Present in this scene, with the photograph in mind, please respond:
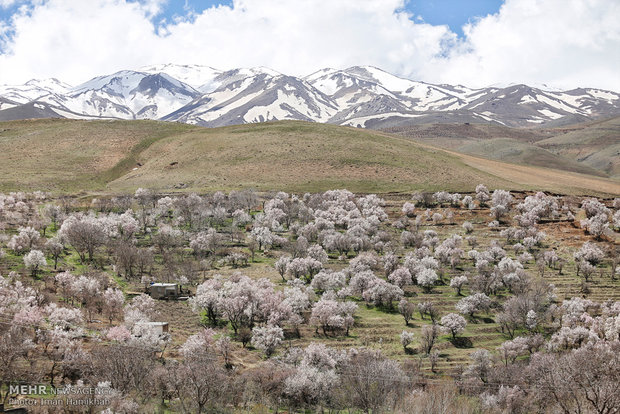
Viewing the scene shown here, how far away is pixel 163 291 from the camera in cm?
6191

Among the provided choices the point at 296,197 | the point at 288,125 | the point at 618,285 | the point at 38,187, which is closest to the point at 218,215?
the point at 296,197

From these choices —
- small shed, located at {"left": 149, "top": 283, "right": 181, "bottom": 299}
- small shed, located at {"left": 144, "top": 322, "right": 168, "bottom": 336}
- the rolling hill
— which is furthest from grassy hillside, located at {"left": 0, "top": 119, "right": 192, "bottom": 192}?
small shed, located at {"left": 144, "top": 322, "right": 168, "bottom": 336}

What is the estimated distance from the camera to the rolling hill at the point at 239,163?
417 feet

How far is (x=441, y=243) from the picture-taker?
89312 mm

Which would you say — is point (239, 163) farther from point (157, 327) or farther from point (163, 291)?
point (157, 327)

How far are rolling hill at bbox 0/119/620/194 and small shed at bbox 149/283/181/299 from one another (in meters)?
61.9

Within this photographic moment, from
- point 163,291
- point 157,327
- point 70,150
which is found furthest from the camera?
point 70,150

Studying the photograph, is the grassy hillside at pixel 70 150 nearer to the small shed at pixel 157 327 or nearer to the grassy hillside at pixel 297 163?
the grassy hillside at pixel 297 163

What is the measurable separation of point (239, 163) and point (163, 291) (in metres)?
86.0

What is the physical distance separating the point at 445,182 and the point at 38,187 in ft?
330

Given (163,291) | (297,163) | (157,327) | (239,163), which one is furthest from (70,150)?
(157,327)

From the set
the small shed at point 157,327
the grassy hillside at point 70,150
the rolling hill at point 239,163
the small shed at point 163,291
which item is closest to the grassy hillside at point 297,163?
the rolling hill at point 239,163

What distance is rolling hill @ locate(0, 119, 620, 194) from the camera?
127m

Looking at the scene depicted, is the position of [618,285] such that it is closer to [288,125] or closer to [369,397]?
[369,397]
